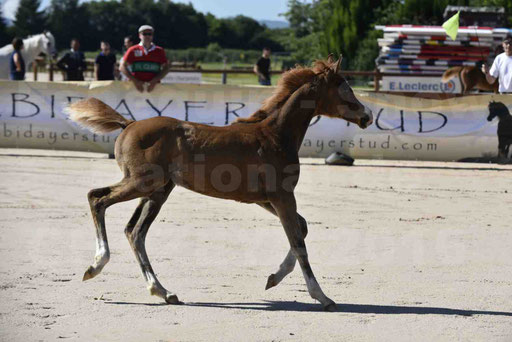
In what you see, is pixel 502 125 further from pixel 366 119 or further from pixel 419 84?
pixel 366 119

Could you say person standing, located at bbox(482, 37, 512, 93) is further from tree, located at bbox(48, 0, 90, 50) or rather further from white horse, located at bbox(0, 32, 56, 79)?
tree, located at bbox(48, 0, 90, 50)

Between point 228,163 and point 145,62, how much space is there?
8.93 m

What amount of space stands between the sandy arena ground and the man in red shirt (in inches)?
111

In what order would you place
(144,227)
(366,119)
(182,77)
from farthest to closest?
(182,77) < (366,119) < (144,227)

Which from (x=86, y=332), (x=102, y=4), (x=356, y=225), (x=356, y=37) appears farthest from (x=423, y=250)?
(x=102, y=4)

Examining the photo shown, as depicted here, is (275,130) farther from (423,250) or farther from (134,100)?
(134,100)

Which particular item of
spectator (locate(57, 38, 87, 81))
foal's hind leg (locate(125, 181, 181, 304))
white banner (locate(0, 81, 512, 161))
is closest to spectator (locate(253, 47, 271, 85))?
spectator (locate(57, 38, 87, 81))

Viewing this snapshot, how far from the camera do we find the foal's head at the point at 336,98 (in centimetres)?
701

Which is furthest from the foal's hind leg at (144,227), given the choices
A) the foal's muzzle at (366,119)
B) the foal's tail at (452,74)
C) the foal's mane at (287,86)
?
the foal's tail at (452,74)

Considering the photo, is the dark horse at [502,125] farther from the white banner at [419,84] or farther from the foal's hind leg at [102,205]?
the foal's hind leg at [102,205]

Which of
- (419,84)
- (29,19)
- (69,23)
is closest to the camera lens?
(419,84)

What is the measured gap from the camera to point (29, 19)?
92.8 metres

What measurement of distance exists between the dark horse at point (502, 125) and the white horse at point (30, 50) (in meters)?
12.3

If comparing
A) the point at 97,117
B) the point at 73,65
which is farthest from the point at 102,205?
the point at 73,65
